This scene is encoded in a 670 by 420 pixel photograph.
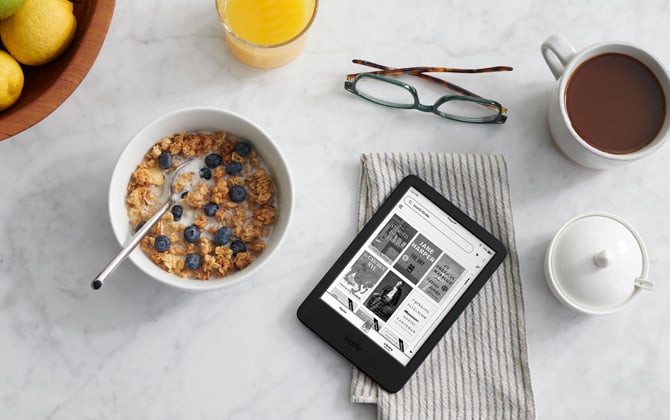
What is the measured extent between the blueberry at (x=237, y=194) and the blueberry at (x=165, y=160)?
0.10 metres

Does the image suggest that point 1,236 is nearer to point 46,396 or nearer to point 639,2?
point 46,396

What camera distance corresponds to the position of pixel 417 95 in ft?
3.42

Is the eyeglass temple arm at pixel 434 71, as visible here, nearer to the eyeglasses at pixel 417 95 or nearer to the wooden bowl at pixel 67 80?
the eyeglasses at pixel 417 95

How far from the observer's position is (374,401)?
99 centimetres

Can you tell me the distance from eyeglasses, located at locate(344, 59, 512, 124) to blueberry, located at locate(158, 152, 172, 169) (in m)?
0.28

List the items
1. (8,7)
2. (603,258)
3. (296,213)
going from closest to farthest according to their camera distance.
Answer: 1. (8,7)
2. (603,258)
3. (296,213)

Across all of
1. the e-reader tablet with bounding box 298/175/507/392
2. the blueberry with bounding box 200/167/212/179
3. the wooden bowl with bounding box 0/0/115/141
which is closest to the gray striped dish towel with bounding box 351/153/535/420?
the e-reader tablet with bounding box 298/175/507/392

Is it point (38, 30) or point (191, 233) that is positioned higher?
point (38, 30)

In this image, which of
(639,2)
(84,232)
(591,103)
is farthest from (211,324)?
(639,2)

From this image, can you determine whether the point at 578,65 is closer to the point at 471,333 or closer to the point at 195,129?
the point at 471,333

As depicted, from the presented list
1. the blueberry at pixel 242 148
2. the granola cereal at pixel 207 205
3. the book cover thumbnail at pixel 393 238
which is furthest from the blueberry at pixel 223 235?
the book cover thumbnail at pixel 393 238

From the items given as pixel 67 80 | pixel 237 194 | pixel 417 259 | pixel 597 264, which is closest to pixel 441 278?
pixel 417 259

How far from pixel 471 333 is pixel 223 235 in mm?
394

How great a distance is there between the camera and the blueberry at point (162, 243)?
95 centimetres
